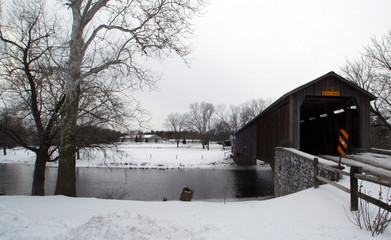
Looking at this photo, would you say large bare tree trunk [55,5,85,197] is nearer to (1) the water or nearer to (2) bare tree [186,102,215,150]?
(1) the water

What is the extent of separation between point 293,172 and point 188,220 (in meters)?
5.45

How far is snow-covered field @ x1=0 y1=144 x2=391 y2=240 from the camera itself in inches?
146

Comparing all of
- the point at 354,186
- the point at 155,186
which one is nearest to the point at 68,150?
the point at 354,186

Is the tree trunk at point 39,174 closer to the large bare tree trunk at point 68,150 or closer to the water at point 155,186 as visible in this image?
the large bare tree trunk at point 68,150

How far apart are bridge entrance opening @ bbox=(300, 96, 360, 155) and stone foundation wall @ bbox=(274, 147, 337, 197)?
10.6 feet

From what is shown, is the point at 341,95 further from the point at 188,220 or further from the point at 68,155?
the point at 68,155

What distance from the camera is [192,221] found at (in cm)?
448

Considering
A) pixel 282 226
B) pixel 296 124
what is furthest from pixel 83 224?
pixel 296 124

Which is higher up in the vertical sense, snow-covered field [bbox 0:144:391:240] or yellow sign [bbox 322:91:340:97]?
yellow sign [bbox 322:91:340:97]

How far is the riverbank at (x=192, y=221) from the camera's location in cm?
369

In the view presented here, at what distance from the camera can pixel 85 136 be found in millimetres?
8820

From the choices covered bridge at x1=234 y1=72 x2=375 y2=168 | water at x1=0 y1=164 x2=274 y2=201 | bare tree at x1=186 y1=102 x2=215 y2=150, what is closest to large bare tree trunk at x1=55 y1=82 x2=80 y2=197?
water at x1=0 y1=164 x2=274 y2=201

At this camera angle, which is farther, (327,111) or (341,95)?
(327,111)

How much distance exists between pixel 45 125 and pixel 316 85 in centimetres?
1091
